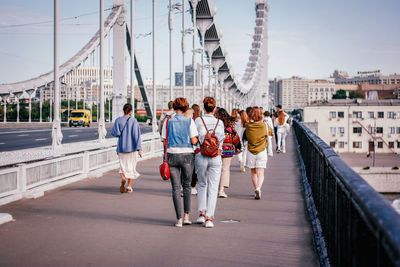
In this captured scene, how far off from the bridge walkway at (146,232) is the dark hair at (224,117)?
1307mm

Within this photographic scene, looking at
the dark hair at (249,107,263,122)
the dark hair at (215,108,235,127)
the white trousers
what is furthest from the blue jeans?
the white trousers

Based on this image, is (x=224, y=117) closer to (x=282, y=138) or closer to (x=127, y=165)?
(x=127, y=165)

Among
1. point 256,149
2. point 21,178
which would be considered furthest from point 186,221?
point 21,178

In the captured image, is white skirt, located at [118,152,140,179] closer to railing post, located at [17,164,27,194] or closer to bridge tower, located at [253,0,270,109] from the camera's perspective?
railing post, located at [17,164,27,194]

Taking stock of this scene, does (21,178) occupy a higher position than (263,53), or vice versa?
(263,53)

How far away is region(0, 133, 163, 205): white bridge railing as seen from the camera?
879 centimetres

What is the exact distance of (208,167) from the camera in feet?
24.0

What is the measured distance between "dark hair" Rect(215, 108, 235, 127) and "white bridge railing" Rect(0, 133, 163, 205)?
3.19m

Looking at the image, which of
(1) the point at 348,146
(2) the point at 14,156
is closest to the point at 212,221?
(2) the point at 14,156

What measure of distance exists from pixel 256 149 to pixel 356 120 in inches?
4195

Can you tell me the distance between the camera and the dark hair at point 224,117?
9852 millimetres

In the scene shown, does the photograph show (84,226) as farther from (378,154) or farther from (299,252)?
(378,154)

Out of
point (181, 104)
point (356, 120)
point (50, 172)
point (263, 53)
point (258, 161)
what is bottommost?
point (50, 172)

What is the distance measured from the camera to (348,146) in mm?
115750
